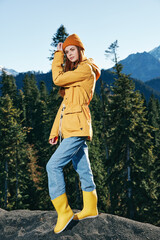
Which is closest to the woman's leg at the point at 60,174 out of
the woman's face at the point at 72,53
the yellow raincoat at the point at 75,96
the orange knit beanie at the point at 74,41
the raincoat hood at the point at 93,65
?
the yellow raincoat at the point at 75,96

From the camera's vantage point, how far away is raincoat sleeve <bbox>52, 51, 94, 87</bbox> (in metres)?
3.72

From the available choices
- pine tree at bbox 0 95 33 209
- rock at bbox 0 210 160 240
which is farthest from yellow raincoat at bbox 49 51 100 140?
pine tree at bbox 0 95 33 209

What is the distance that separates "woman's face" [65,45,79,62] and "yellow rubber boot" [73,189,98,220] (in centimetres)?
254

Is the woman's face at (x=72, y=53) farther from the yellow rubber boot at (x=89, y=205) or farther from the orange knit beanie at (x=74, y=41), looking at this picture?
the yellow rubber boot at (x=89, y=205)

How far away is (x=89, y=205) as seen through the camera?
414cm

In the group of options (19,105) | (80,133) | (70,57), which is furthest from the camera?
(19,105)

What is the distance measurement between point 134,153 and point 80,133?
41.0ft

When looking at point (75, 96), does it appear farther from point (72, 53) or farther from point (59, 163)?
point (59, 163)

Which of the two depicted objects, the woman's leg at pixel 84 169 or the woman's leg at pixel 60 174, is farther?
the woman's leg at pixel 84 169

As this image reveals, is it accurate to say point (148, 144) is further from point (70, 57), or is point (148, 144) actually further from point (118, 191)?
point (70, 57)

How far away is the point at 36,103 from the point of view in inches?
1988

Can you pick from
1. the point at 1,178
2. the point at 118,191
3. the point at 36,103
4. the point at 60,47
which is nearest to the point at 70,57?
the point at 60,47

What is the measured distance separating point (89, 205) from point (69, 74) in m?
2.53

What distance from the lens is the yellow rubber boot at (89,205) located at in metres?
4.04
